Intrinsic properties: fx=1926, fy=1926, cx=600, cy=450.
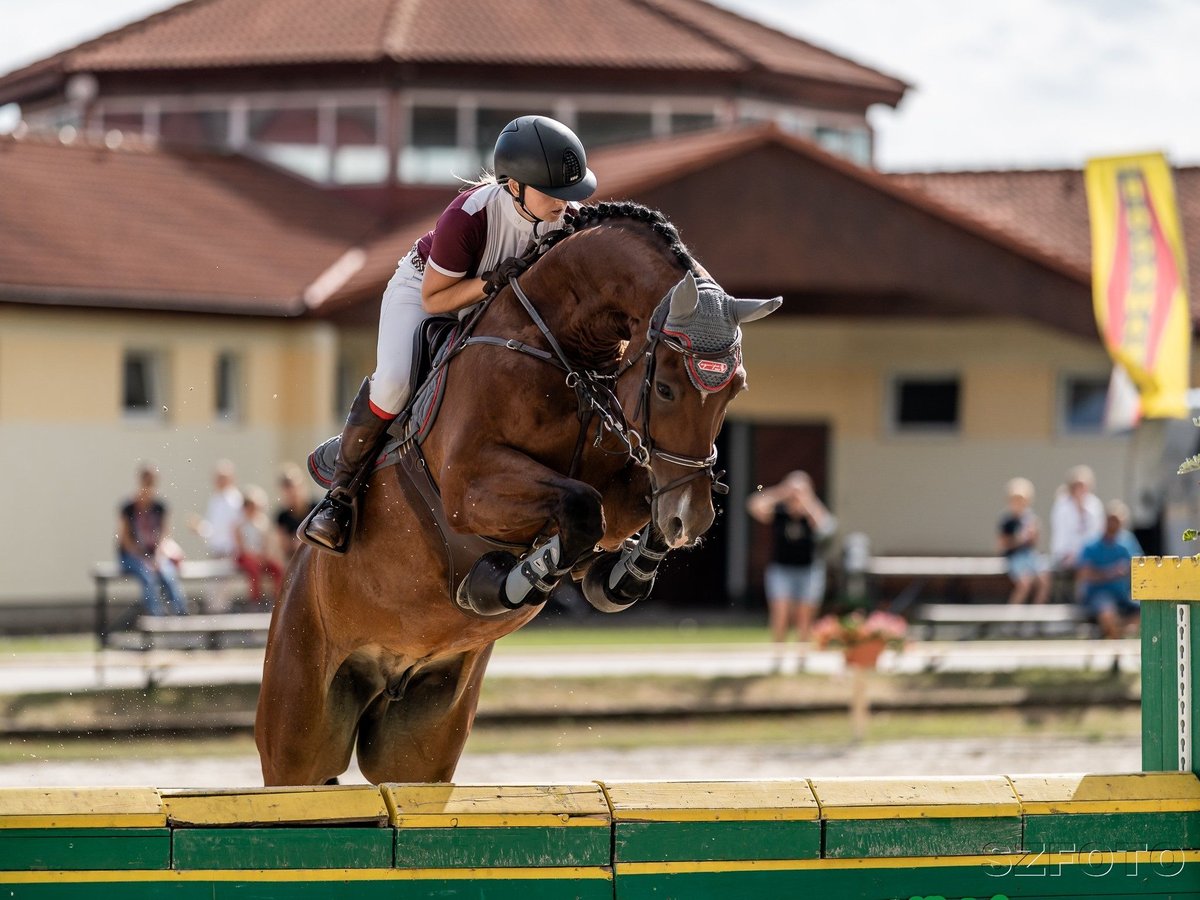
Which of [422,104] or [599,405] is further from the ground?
[422,104]

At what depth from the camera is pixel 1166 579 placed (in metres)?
5.25

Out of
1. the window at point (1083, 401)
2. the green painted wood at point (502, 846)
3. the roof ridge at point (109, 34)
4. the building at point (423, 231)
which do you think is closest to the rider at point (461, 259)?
the green painted wood at point (502, 846)

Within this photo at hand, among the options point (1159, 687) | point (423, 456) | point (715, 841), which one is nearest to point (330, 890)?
point (715, 841)

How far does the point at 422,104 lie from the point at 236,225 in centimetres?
364

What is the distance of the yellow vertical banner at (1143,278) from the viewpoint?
1819 cm

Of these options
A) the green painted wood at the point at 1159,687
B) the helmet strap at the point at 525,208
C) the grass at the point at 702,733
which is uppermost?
the helmet strap at the point at 525,208

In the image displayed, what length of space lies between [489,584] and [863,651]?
9133 millimetres

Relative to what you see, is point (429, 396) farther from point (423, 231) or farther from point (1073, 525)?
point (423, 231)

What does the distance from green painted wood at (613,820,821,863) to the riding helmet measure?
6.92ft

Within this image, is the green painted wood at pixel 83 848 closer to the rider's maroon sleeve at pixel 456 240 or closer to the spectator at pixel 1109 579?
the rider's maroon sleeve at pixel 456 240

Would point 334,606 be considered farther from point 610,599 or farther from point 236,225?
point 236,225

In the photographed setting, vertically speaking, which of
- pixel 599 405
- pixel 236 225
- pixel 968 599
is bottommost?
pixel 968 599

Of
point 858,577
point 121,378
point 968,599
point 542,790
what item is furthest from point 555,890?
point 968,599

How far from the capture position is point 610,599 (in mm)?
5695
